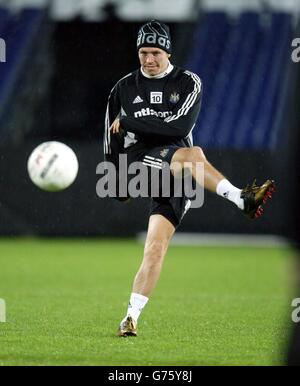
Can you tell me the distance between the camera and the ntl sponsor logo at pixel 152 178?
642cm

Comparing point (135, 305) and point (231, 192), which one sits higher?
point (231, 192)

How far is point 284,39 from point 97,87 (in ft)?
13.7

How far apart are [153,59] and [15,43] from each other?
13.9m

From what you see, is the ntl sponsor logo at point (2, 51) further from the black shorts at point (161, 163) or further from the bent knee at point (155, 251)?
the bent knee at point (155, 251)

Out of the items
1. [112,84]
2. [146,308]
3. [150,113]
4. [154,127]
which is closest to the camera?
[154,127]

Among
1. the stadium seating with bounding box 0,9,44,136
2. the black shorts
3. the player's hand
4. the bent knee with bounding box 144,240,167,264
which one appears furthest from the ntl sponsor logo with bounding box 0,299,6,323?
the stadium seating with bounding box 0,9,44,136

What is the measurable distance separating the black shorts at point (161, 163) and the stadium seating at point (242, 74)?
11.8m

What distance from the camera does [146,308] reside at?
8.42m

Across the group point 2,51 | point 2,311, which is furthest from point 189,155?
point 2,51

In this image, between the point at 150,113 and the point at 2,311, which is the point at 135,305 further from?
the point at 2,311

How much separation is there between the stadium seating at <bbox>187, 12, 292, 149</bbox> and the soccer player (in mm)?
11757

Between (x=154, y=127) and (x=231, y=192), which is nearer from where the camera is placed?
(x=231, y=192)

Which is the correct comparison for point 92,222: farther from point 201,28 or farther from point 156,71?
point 156,71
